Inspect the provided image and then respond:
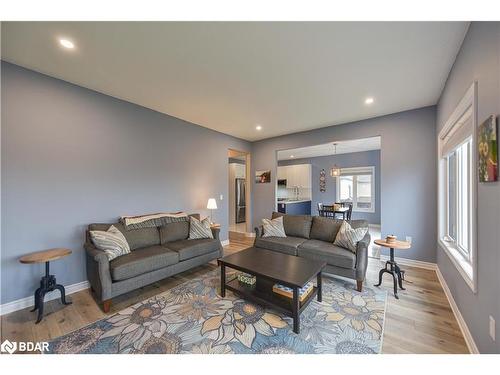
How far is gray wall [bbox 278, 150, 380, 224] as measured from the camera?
6922 millimetres

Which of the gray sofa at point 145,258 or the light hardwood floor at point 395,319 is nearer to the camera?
the light hardwood floor at point 395,319

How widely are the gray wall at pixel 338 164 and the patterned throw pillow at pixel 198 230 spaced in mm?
5655

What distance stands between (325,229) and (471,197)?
1840 mm

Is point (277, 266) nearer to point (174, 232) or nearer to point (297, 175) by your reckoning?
point (174, 232)

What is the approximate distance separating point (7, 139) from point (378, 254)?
5740mm

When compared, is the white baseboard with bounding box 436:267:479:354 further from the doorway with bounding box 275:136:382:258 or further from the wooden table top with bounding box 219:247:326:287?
the doorway with bounding box 275:136:382:258

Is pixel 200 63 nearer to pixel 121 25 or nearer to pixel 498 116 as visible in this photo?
pixel 121 25

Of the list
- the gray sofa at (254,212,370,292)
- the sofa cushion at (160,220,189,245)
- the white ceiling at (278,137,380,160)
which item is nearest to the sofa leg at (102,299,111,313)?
the sofa cushion at (160,220,189,245)

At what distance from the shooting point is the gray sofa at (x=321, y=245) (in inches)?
101

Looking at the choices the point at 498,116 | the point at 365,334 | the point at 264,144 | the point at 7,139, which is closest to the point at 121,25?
the point at 7,139

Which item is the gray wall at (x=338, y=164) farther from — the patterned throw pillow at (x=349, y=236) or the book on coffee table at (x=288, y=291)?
the book on coffee table at (x=288, y=291)

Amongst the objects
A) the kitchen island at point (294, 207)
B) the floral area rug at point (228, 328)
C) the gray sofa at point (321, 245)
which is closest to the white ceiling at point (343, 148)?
the kitchen island at point (294, 207)
